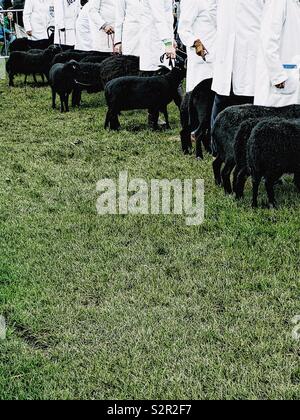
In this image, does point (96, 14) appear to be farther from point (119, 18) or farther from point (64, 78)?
point (64, 78)

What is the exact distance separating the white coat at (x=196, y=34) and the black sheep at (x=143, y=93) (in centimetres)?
116

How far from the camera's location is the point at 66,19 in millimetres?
12812

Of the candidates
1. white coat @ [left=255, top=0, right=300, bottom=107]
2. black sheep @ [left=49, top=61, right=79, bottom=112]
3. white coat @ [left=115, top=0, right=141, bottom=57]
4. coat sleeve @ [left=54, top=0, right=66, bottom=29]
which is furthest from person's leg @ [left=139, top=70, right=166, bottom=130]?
coat sleeve @ [left=54, top=0, right=66, bottom=29]

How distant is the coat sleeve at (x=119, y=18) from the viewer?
30.7ft

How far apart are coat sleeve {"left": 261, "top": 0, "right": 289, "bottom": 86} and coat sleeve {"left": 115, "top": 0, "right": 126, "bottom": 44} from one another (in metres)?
4.53

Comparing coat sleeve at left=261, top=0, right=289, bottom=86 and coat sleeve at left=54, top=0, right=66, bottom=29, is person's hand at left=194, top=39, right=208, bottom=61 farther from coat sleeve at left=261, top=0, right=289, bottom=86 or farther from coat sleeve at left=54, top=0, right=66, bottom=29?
coat sleeve at left=54, top=0, right=66, bottom=29

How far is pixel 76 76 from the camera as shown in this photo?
9586mm

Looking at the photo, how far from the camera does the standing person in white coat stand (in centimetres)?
566

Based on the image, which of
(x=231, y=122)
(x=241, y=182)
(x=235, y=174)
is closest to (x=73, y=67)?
(x=231, y=122)

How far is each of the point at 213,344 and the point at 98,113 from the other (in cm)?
670

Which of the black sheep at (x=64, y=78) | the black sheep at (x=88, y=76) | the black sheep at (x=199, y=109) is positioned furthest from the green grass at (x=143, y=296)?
the black sheep at (x=88, y=76)

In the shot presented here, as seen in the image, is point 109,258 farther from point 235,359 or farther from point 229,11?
point 229,11

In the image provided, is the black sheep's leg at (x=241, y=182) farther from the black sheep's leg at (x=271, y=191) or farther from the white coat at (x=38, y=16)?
the white coat at (x=38, y=16)
